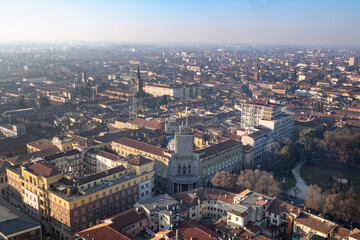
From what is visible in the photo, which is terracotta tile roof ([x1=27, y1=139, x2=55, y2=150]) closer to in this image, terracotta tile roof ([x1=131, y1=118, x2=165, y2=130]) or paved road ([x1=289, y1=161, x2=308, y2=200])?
terracotta tile roof ([x1=131, y1=118, x2=165, y2=130])

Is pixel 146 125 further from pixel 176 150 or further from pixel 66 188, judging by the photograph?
pixel 66 188

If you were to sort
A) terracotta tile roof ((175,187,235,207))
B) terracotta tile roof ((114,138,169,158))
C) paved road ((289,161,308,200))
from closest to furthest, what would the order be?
terracotta tile roof ((175,187,235,207)), paved road ((289,161,308,200)), terracotta tile roof ((114,138,169,158))

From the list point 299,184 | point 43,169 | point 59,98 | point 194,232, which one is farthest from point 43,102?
point 194,232

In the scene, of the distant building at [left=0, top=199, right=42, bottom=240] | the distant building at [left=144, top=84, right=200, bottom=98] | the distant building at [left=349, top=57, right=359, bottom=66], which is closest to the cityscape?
the distant building at [left=0, top=199, right=42, bottom=240]

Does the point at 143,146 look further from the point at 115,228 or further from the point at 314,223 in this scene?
the point at 314,223

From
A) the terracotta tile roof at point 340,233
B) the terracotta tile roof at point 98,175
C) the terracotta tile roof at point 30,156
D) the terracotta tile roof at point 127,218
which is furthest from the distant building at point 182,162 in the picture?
the terracotta tile roof at point 340,233

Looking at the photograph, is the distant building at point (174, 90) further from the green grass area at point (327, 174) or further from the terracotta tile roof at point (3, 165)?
the terracotta tile roof at point (3, 165)

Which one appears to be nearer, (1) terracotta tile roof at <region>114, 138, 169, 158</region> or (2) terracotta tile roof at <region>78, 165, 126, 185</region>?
(2) terracotta tile roof at <region>78, 165, 126, 185</region>
